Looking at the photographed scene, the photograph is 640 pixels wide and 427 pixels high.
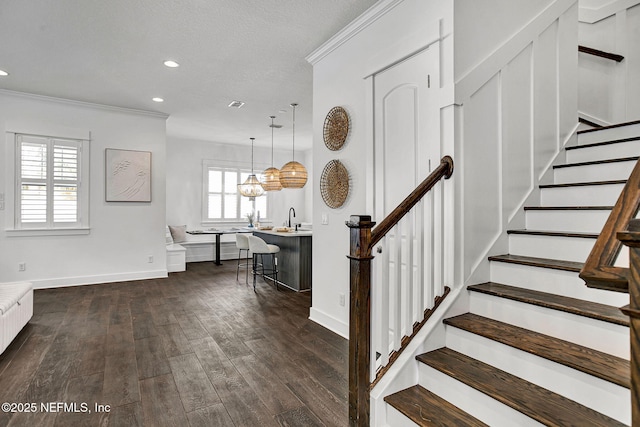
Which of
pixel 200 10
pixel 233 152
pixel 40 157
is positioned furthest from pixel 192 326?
pixel 233 152

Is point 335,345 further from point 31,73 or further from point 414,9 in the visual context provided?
point 31,73

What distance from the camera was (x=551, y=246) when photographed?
2.15 m

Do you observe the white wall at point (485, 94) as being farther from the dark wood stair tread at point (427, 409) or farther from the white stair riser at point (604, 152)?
the dark wood stair tread at point (427, 409)

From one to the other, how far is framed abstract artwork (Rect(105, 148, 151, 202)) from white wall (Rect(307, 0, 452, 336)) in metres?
3.52

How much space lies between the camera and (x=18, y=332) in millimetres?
3117

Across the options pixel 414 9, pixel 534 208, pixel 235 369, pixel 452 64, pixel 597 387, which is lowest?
pixel 235 369

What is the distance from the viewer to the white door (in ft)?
7.42

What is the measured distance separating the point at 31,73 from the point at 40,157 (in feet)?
4.56

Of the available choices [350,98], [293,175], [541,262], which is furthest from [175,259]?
[541,262]

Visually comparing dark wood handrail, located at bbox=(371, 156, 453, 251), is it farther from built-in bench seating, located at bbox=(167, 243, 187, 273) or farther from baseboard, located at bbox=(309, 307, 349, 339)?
built-in bench seating, located at bbox=(167, 243, 187, 273)

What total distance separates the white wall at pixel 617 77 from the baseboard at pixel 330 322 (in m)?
3.04

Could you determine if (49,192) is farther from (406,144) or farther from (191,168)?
(406,144)

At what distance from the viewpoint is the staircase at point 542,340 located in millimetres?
1419

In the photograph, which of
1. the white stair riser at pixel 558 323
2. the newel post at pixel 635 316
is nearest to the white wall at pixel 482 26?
the white stair riser at pixel 558 323
